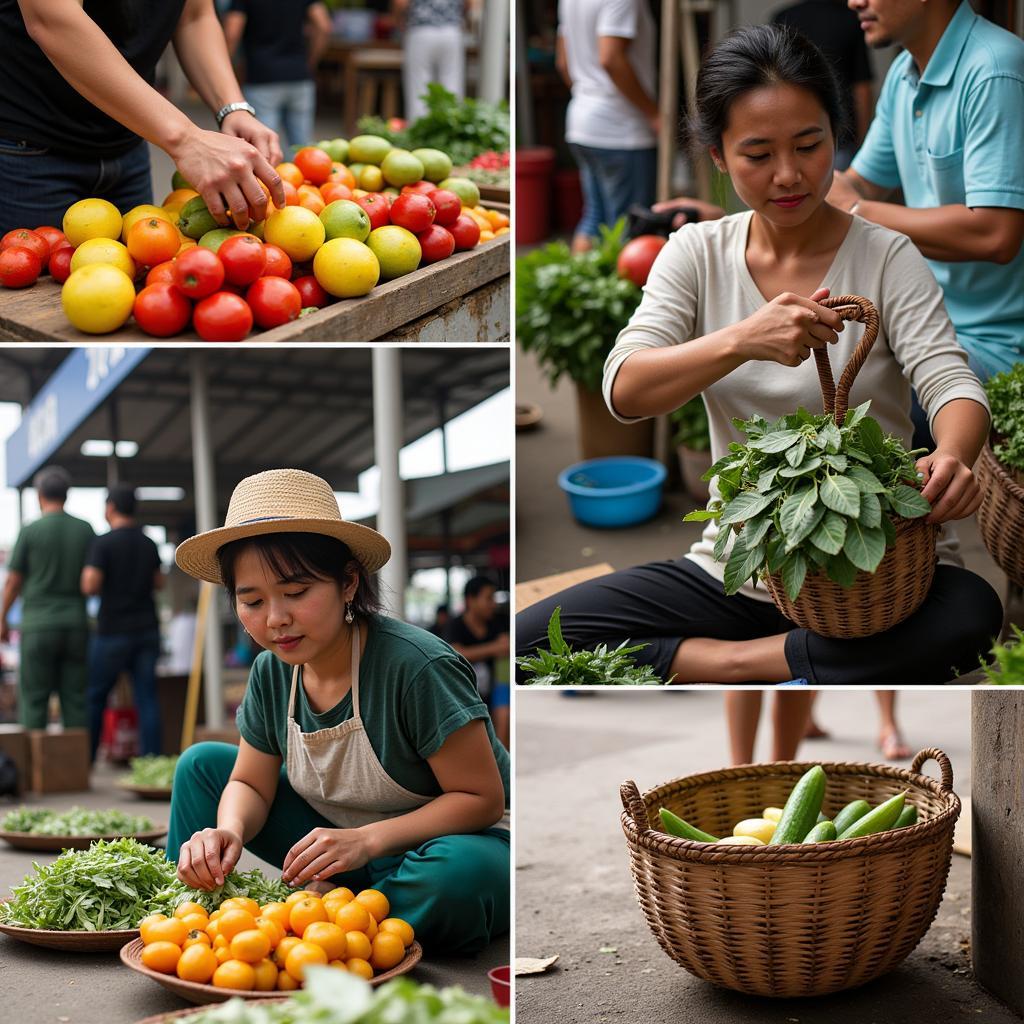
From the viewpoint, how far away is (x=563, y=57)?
7.74 metres

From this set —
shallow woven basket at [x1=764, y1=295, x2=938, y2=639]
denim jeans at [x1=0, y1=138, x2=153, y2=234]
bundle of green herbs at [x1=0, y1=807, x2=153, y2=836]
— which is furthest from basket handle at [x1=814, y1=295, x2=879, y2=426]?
bundle of green herbs at [x1=0, y1=807, x2=153, y2=836]

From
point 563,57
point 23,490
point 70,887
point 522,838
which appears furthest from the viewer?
point 23,490

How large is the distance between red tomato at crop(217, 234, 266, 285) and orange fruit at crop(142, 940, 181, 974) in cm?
145

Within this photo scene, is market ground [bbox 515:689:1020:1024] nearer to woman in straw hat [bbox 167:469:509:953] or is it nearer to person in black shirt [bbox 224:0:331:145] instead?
woman in straw hat [bbox 167:469:509:953]

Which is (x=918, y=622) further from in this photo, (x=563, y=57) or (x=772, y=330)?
(x=563, y=57)

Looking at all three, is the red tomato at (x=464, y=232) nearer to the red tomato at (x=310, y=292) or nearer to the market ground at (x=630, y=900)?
the red tomato at (x=310, y=292)

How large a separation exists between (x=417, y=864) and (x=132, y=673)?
15.5 feet

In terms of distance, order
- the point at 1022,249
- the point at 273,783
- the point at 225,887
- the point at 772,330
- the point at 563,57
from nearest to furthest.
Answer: the point at 772,330 → the point at 225,887 → the point at 273,783 → the point at 1022,249 → the point at 563,57

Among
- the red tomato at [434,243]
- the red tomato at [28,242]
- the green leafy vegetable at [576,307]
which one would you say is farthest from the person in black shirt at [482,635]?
the red tomato at [28,242]

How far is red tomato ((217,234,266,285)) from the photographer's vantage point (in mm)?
2693

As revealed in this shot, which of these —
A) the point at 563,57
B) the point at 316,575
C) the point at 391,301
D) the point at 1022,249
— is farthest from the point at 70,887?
the point at 563,57

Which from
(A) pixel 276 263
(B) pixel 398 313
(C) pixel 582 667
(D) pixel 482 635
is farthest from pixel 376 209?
(D) pixel 482 635

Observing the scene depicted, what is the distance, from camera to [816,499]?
2.20 meters

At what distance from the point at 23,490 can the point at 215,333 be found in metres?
8.16
